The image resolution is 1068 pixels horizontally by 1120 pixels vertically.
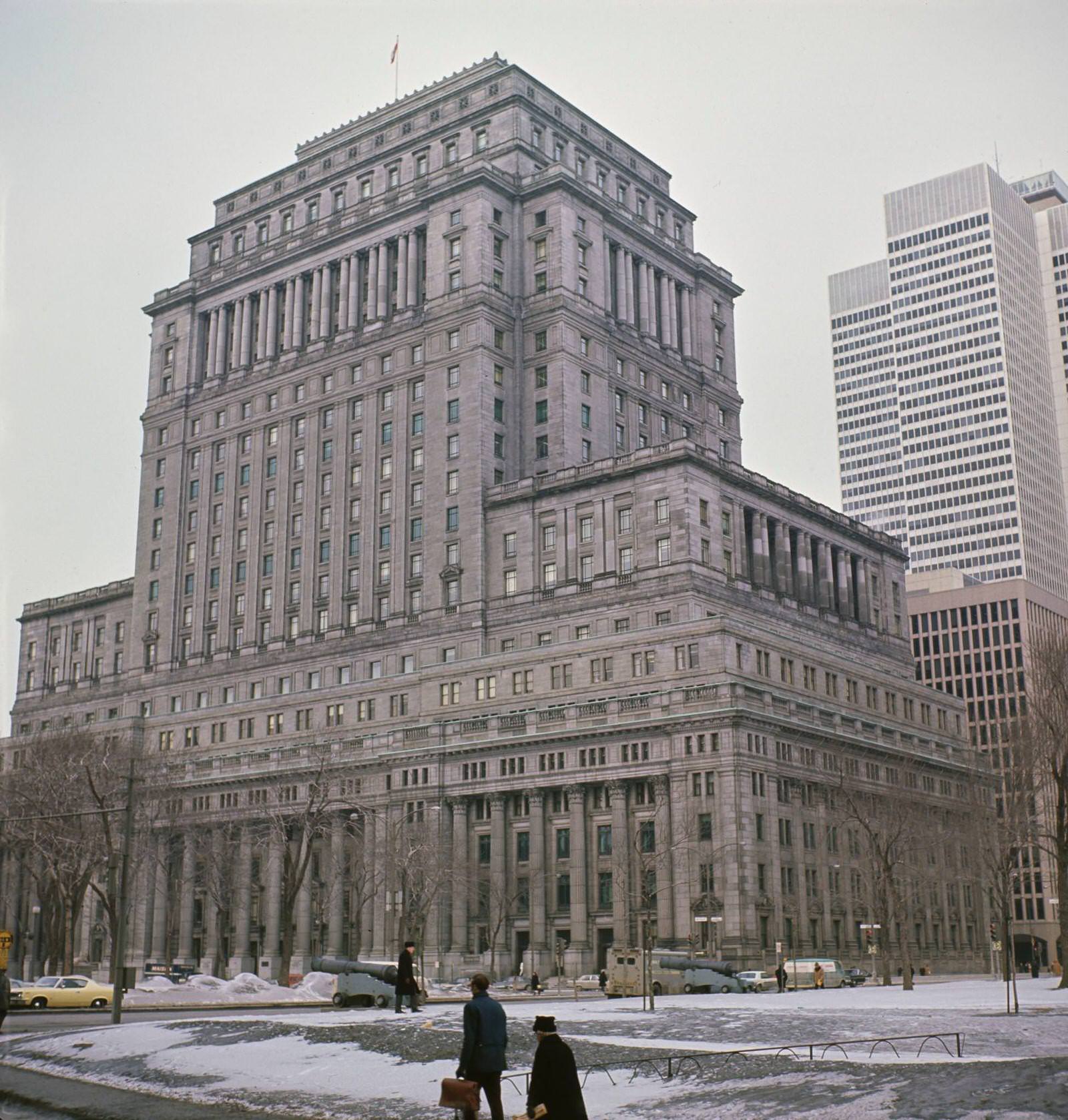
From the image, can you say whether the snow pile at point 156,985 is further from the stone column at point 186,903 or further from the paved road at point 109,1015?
the stone column at point 186,903

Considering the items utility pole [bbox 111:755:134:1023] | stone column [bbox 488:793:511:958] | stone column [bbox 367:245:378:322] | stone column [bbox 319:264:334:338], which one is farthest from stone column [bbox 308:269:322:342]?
utility pole [bbox 111:755:134:1023]

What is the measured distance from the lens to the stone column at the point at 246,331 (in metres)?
165

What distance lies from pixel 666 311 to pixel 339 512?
1776 inches

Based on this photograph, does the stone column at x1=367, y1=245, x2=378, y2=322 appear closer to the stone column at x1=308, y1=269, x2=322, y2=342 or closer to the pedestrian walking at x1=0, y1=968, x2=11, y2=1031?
the stone column at x1=308, y1=269, x2=322, y2=342

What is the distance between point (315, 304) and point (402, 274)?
13.6 meters

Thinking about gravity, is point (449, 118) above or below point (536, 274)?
above

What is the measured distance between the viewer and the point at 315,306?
15975 centimetres

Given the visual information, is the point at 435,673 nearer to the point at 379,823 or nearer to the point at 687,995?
the point at 379,823

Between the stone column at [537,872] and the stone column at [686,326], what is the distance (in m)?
66.5

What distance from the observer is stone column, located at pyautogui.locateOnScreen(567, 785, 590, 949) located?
109 meters

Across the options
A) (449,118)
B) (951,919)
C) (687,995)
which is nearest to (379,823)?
(951,919)

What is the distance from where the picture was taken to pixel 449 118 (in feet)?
518

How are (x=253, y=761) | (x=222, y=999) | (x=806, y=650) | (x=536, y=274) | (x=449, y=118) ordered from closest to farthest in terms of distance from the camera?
(x=222, y=999) → (x=806, y=650) → (x=253, y=761) → (x=536, y=274) → (x=449, y=118)

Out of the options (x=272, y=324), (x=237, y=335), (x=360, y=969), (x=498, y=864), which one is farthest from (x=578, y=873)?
(x=237, y=335)
